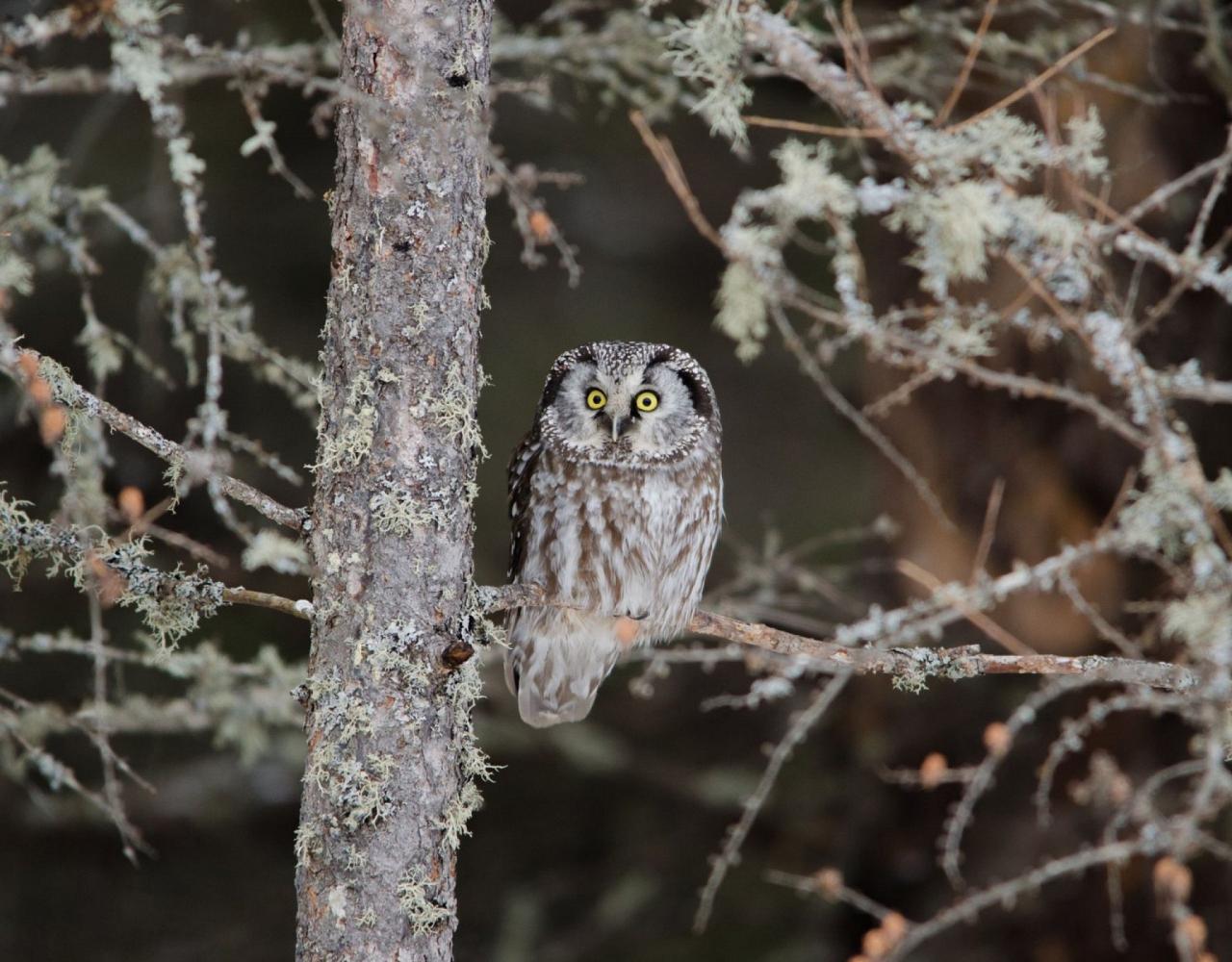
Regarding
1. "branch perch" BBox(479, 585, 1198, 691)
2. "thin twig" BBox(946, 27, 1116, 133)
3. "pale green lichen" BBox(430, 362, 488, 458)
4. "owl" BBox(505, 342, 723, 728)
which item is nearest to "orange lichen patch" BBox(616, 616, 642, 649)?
"owl" BBox(505, 342, 723, 728)

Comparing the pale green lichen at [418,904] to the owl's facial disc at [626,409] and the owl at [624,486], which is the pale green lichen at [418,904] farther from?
the owl's facial disc at [626,409]

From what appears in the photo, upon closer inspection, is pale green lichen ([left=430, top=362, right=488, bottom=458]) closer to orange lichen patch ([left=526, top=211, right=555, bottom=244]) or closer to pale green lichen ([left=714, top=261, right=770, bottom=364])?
orange lichen patch ([left=526, top=211, right=555, bottom=244])

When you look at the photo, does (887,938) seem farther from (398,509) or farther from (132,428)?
(132,428)

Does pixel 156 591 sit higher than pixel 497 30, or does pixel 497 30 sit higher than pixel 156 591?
pixel 497 30

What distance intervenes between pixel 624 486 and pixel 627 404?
24 centimetres

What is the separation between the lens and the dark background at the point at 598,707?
4.61 meters

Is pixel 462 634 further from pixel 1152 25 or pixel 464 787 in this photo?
pixel 1152 25

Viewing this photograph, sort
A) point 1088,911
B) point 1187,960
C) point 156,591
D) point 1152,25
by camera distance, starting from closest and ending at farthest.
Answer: point 156,591 → point 1187,960 → point 1152,25 → point 1088,911

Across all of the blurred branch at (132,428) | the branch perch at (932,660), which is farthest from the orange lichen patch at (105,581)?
the branch perch at (932,660)

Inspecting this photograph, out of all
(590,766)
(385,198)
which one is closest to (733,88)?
(385,198)

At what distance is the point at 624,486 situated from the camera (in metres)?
3.53

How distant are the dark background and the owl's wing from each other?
88cm

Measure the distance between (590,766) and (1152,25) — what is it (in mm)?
3686

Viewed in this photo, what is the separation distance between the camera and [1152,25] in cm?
351
